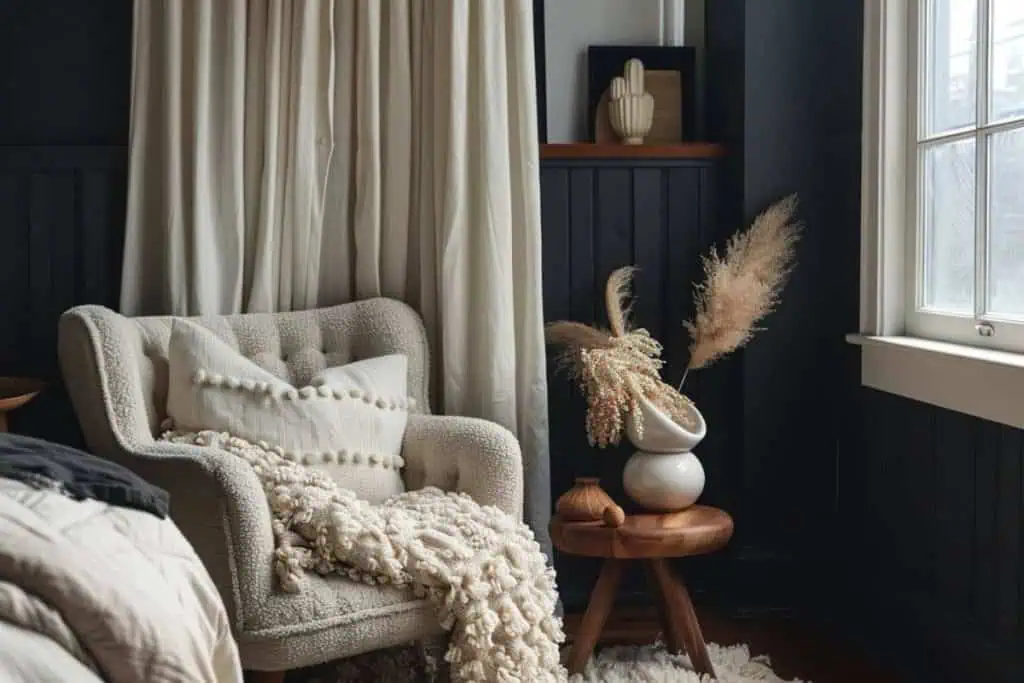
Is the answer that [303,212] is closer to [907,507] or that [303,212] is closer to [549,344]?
[549,344]

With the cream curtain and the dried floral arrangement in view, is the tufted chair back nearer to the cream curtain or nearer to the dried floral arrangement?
the cream curtain

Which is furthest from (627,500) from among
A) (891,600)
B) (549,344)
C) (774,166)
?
(774,166)

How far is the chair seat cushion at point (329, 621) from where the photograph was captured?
2219 millimetres

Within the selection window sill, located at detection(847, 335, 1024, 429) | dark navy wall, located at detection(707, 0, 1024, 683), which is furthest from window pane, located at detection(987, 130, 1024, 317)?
dark navy wall, located at detection(707, 0, 1024, 683)

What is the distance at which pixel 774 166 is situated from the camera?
3.36 metres

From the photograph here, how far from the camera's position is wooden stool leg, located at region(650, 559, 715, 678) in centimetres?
295

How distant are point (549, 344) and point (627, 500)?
493mm

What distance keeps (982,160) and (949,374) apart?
476 mm

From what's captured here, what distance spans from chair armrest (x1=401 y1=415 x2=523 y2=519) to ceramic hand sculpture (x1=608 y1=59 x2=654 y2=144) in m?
1.02

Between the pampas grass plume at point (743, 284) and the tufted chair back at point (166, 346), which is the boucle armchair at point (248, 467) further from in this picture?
the pampas grass plume at point (743, 284)

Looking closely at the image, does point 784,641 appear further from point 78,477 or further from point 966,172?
point 78,477

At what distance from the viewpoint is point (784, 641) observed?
127 inches

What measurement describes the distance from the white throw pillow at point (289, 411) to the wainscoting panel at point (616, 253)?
797 millimetres

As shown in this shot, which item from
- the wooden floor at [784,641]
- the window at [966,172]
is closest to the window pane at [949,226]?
the window at [966,172]
